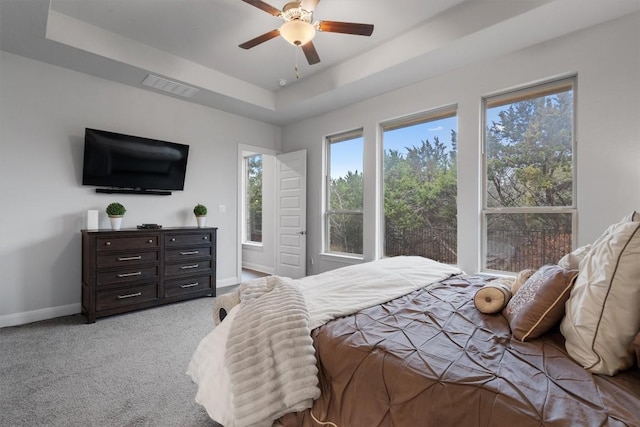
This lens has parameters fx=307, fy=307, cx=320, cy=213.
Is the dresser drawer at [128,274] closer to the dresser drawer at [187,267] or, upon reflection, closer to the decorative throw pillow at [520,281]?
the dresser drawer at [187,267]

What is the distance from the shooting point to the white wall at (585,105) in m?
2.40

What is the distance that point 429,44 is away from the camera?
9.60ft

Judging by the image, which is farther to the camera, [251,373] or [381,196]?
[381,196]

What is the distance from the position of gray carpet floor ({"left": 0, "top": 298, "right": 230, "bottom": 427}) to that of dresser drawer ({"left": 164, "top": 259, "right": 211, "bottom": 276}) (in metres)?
0.62

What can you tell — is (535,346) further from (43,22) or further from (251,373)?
(43,22)

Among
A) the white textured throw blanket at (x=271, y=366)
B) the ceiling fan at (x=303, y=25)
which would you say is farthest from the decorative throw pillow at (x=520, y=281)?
the ceiling fan at (x=303, y=25)

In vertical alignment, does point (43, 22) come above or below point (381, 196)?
above

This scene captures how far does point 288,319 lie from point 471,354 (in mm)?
703

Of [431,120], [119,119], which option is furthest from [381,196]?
[119,119]

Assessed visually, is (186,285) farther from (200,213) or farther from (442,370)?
(442,370)

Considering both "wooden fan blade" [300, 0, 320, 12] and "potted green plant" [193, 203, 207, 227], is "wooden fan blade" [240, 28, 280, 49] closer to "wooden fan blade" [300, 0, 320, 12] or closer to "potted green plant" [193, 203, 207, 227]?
"wooden fan blade" [300, 0, 320, 12]

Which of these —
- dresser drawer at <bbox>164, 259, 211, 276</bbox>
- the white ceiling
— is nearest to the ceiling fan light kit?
the white ceiling

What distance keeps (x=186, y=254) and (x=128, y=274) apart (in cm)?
67

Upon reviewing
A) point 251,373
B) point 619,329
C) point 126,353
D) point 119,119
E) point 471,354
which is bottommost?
point 126,353
